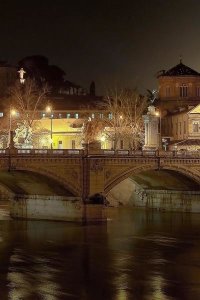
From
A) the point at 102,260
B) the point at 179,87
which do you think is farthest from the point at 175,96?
the point at 102,260

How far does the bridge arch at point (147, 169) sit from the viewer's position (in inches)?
3036

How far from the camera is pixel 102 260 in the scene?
56.6 m

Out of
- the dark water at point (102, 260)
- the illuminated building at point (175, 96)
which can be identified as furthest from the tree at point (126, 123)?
the dark water at point (102, 260)

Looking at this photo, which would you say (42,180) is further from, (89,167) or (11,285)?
(11,285)

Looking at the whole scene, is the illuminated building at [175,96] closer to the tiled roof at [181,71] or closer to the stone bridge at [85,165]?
the tiled roof at [181,71]

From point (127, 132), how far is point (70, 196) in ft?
118

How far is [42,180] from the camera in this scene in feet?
248

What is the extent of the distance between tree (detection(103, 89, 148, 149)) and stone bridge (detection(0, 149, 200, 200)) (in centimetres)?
2423

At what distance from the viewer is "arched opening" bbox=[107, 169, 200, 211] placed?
283ft

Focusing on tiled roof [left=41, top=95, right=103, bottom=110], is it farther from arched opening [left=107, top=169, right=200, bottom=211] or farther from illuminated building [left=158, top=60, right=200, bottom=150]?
arched opening [left=107, top=169, right=200, bottom=211]

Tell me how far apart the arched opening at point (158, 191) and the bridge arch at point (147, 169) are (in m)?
0.65

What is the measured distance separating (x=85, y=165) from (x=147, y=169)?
7197 mm

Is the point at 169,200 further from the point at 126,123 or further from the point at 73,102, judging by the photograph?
the point at 73,102

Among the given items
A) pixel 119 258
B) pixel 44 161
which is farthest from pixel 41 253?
pixel 44 161
